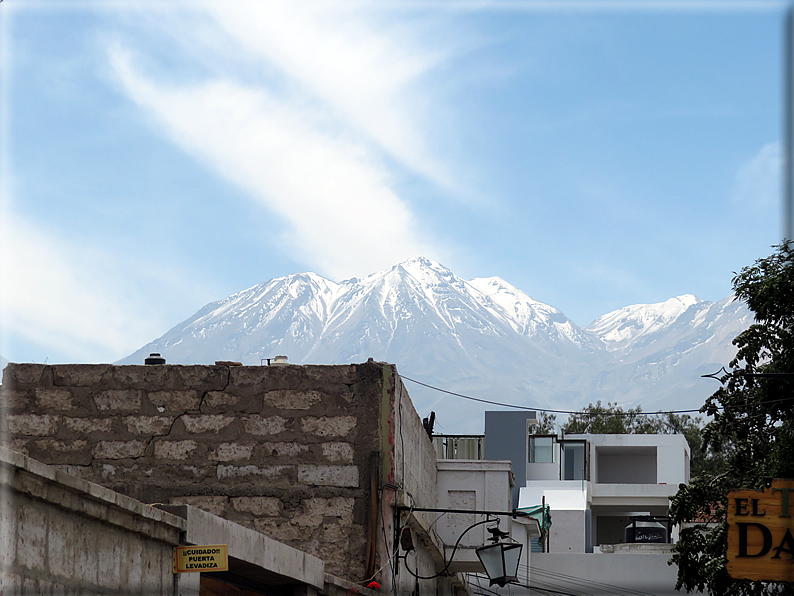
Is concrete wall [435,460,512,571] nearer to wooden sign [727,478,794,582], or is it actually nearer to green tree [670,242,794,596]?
green tree [670,242,794,596]

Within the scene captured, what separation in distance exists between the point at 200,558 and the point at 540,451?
45.3 metres

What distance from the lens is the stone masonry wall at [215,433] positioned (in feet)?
34.3

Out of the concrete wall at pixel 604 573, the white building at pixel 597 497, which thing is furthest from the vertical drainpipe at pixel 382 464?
the white building at pixel 597 497

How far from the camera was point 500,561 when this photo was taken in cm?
1143

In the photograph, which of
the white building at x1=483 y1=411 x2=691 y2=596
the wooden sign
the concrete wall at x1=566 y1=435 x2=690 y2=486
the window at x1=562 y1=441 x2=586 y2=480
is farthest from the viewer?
the concrete wall at x1=566 y1=435 x2=690 y2=486

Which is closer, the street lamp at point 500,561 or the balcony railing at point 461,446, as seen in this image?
the street lamp at point 500,561

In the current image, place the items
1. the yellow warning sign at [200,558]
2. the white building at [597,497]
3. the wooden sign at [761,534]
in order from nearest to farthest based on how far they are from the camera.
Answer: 1. the yellow warning sign at [200,558]
2. the wooden sign at [761,534]
3. the white building at [597,497]

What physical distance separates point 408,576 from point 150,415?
13.0 ft

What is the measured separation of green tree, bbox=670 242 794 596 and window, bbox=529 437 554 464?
31689 millimetres

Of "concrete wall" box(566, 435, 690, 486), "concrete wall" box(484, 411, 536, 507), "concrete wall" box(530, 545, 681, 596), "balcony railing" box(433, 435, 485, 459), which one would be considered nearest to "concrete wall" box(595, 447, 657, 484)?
"concrete wall" box(566, 435, 690, 486)

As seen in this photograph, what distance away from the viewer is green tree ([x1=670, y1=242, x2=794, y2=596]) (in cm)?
1655

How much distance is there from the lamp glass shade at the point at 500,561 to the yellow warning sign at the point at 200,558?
6077 millimetres

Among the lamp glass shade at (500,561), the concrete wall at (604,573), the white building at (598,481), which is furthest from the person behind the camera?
the white building at (598,481)

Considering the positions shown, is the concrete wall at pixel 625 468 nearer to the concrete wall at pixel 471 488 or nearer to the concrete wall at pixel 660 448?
the concrete wall at pixel 660 448
